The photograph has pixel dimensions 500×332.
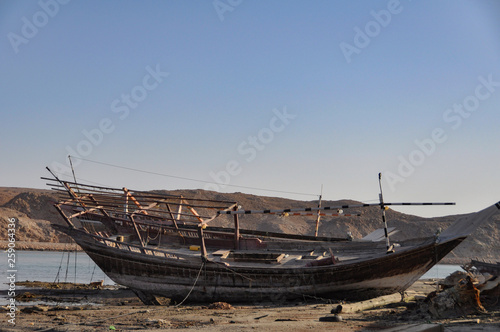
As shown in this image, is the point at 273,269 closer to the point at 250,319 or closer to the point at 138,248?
the point at 250,319

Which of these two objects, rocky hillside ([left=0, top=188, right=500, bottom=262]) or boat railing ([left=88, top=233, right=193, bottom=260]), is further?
rocky hillside ([left=0, top=188, right=500, bottom=262])

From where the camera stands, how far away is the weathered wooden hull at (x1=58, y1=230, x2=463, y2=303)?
17922 millimetres

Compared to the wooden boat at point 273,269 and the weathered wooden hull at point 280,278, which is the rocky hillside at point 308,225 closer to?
the wooden boat at point 273,269

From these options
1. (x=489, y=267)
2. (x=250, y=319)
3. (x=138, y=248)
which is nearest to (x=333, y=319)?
(x=250, y=319)

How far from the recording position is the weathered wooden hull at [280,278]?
17.9m

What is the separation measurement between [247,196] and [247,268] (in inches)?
4092

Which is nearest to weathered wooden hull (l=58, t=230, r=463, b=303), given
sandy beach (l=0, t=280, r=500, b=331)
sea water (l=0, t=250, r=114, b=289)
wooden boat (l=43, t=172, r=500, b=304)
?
wooden boat (l=43, t=172, r=500, b=304)

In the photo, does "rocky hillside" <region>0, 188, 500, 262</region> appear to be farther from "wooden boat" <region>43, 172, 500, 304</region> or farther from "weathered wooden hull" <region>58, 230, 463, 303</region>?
"weathered wooden hull" <region>58, 230, 463, 303</region>

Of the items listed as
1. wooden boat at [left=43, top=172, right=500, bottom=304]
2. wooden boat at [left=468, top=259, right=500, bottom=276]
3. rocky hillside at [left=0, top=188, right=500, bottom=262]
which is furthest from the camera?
rocky hillside at [left=0, top=188, right=500, bottom=262]

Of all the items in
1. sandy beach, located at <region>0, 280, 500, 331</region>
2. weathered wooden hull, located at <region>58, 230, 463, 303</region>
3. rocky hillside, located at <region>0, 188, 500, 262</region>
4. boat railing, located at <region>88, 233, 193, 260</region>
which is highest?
rocky hillside, located at <region>0, 188, 500, 262</region>

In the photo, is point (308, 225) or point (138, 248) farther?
point (308, 225)

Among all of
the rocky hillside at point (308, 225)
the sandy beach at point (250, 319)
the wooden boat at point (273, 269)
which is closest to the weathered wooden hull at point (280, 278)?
the wooden boat at point (273, 269)

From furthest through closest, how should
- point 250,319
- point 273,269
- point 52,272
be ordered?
point 52,272, point 273,269, point 250,319

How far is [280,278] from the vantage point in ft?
60.7
